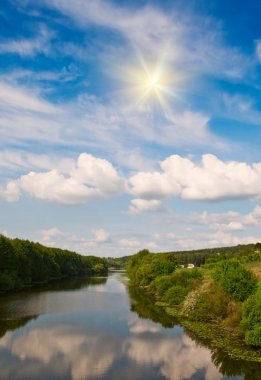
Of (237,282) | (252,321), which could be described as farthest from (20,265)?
(252,321)

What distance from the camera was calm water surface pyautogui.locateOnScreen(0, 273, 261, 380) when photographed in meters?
35.3

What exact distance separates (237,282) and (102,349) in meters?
22.9

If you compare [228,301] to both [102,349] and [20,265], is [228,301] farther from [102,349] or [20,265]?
[20,265]

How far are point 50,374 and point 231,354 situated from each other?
1839 cm

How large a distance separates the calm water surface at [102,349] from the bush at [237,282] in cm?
909

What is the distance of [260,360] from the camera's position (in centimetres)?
3928

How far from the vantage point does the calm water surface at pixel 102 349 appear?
35.3 meters

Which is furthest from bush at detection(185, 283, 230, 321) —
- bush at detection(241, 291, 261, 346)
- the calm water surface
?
bush at detection(241, 291, 261, 346)

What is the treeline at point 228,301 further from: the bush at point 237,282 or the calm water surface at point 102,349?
the calm water surface at point 102,349

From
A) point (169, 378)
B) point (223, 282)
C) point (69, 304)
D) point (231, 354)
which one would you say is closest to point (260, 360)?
point (231, 354)

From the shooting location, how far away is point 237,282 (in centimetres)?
5662

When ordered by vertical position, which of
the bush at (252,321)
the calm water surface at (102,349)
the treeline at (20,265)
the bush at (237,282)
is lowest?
the calm water surface at (102,349)

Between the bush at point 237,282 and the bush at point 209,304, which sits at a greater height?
the bush at point 237,282

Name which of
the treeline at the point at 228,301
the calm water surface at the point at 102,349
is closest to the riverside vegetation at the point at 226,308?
the treeline at the point at 228,301
